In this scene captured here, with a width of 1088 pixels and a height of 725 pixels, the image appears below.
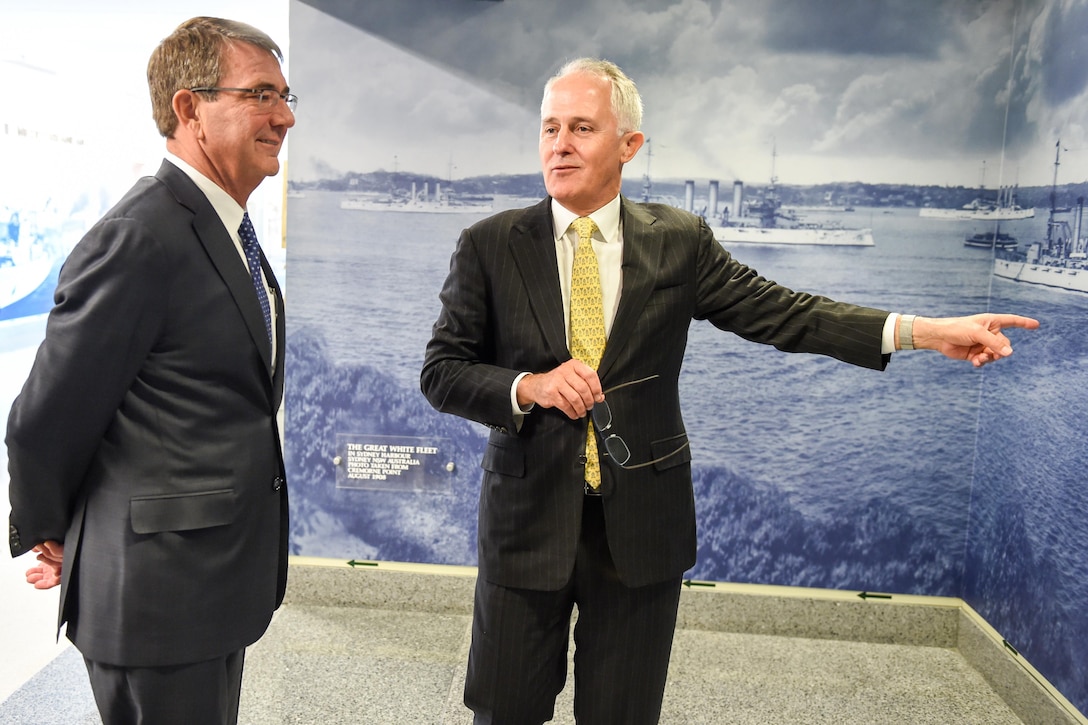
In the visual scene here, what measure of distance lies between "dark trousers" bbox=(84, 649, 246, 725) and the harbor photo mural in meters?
1.96

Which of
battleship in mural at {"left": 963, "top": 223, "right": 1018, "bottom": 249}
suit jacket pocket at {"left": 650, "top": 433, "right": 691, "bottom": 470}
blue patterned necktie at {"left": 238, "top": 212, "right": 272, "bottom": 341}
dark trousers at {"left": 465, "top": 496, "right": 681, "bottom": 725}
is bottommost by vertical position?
dark trousers at {"left": 465, "top": 496, "right": 681, "bottom": 725}

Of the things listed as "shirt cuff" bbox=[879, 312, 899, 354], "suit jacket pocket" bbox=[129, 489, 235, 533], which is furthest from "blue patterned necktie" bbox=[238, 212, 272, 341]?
"shirt cuff" bbox=[879, 312, 899, 354]

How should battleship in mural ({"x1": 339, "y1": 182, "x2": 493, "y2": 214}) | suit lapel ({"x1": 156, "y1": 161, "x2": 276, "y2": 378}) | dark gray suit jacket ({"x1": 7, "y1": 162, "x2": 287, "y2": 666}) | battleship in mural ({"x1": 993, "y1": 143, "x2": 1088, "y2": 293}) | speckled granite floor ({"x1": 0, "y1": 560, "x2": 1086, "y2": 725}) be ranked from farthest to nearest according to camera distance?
battleship in mural ({"x1": 339, "y1": 182, "x2": 493, "y2": 214}) → speckled granite floor ({"x1": 0, "y1": 560, "x2": 1086, "y2": 725}) → battleship in mural ({"x1": 993, "y1": 143, "x2": 1088, "y2": 293}) → suit lapel ({"x1": 156, "y1": 161, "x2": 276, "y2": 378}) → dark gray suit jacket ({"x1": 7, "y1": 162, "x2": 287, "y2": 666})

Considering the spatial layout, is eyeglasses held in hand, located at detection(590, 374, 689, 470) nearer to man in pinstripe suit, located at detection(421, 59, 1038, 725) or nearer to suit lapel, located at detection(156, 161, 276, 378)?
man in pinstripe suit, located at detection(421, 59, 1038, 725)

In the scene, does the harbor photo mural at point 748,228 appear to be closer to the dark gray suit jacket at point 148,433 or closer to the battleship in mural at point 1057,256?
the battleship in mural at point 1057,256

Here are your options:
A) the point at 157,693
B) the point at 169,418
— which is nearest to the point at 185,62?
the point at 169,418

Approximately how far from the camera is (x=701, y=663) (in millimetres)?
3221

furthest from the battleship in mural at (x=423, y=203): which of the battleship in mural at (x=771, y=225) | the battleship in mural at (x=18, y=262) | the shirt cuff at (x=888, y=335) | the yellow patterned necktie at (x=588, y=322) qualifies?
the shirt cuff at (x=888, y=335)

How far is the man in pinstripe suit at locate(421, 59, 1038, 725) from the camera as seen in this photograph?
1.82m

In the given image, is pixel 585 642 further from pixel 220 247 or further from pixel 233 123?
pixel 233 123

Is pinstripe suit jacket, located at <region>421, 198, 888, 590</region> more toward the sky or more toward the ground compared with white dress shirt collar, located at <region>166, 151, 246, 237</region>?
more toward the ground

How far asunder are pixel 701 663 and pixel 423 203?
2.06 metres

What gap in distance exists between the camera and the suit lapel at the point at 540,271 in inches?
71.9

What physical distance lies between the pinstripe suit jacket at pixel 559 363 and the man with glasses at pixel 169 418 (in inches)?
17.6
